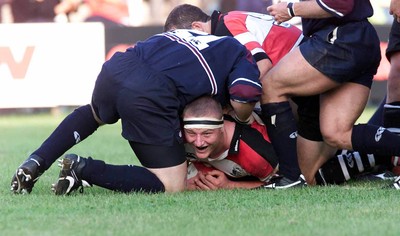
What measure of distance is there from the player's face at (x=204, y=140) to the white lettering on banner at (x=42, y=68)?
7.74m

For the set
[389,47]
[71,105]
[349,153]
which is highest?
[389,47]

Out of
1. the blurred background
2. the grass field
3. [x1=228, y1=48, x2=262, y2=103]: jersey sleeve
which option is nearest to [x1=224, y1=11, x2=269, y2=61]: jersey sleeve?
[x1=228, y1=48, x2=262, y2=103]: jersey sleeve

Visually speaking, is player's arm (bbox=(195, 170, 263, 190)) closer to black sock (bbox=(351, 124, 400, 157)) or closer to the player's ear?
black sock (bbox=(351, 124, 400, 157))

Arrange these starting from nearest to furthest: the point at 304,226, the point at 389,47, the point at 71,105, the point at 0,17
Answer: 1. the point at 304,226
2. the point at 389,47
3. the point at 71,105
4. the point at 0,17

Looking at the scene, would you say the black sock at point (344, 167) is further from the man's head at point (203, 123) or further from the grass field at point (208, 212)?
the man's head at point (203, 123)

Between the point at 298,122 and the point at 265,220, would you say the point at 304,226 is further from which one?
the point at 298,122

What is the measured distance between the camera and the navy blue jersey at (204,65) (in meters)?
5.84

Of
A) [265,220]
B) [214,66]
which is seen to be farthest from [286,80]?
[265,220]

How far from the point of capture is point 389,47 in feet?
22.9

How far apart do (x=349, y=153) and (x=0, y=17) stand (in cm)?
1043

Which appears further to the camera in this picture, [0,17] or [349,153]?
[0,17]

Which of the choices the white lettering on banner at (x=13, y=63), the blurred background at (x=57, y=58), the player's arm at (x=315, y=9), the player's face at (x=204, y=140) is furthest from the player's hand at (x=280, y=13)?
the white lettering on banner at (x=13, y=63)

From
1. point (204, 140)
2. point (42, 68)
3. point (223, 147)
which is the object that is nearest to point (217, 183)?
point (223, 147)

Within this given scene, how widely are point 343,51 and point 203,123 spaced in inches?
37.4
